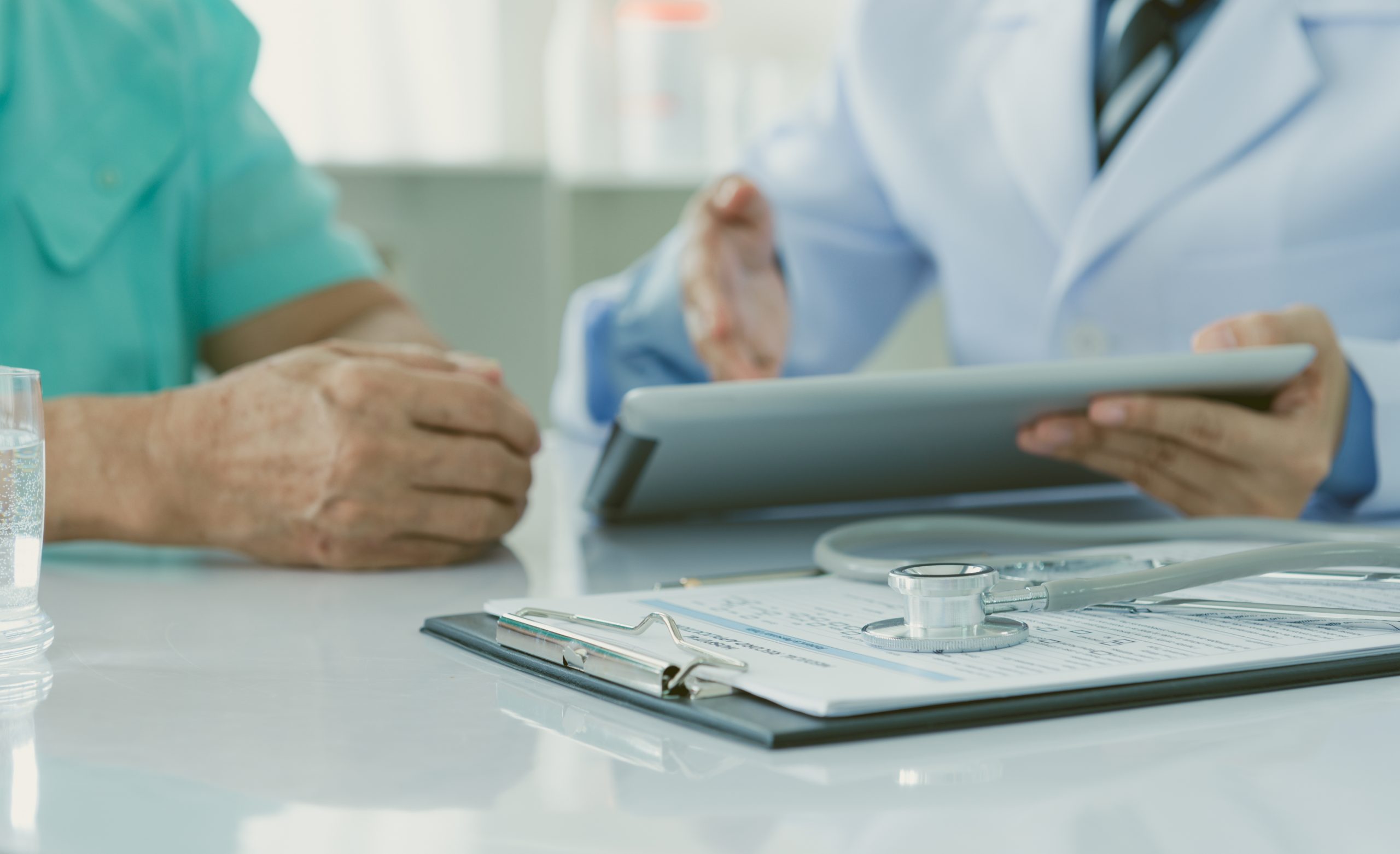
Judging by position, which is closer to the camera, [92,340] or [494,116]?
[92,340]

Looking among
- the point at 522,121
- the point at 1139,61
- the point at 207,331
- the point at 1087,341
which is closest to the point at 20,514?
the point at 207,331

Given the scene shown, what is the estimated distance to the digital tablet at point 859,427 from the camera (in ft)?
1.60

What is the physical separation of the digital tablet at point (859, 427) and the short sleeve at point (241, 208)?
15.9 inches

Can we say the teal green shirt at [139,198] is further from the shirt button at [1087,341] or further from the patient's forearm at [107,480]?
the shirt button at [1087,341]

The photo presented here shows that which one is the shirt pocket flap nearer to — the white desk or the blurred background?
the white desk

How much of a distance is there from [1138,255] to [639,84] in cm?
126

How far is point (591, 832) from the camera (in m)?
0.23

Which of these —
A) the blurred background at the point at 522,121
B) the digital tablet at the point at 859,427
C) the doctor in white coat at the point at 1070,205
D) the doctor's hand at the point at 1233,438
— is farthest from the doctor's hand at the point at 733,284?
the blurred background at the point at 522,121

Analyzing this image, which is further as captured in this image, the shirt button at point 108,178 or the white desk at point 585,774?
the shirt button at point 108,178

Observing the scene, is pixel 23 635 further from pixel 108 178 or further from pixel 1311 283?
pixel 1311 283

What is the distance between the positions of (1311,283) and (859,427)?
0.54 meters

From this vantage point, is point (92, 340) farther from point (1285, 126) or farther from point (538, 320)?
point (538, 320)

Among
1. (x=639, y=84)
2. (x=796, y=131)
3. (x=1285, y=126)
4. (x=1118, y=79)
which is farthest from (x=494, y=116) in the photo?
(x=1285, y=126)

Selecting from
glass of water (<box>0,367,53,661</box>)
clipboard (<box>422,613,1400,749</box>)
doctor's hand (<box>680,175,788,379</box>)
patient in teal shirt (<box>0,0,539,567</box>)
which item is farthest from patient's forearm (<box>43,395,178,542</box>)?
doctor's hand (<box>680,175,788,379</box>)
